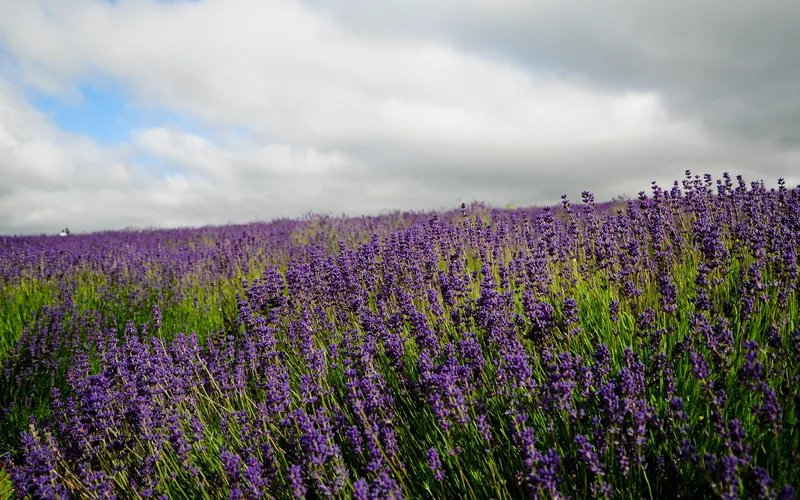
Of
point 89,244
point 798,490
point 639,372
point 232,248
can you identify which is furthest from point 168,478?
point 89,244

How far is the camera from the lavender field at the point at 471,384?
86.4 inches

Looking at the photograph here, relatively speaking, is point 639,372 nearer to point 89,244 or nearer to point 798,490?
point 798,490

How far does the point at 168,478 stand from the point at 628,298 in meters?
3.40

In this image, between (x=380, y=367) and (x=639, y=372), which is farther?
(x=380, y=367)

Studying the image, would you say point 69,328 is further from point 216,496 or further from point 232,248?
point 216,496

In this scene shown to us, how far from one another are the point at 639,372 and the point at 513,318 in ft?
3.66

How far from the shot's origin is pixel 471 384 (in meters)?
2.75

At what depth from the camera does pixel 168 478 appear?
10.7 feet

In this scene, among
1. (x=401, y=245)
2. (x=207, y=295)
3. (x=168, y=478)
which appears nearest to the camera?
(x=168, y=478)

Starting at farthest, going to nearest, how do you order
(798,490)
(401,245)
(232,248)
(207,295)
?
(232,248) → (207,295) → (401,245) → (798,490)

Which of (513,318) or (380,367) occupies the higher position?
(513,318)

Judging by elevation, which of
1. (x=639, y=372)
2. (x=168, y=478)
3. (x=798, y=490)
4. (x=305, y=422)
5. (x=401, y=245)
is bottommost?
(x=168, y=478)

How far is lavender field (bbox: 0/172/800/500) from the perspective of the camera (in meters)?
2.19

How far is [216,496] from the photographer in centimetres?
299
